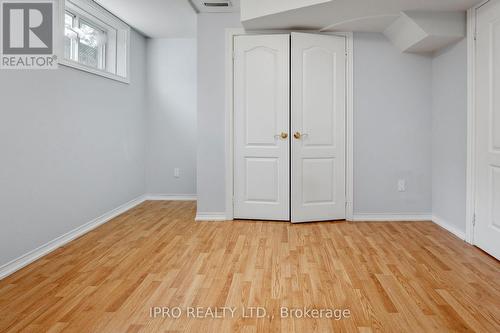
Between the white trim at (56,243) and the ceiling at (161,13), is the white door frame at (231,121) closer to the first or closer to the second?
the ceiling at (161,13)

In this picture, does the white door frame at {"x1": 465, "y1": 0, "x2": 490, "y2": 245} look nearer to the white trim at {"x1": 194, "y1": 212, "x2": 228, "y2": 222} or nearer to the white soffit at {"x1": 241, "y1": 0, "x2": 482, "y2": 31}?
the white soffit at {"x1": 241, "y1": 0, "x2": 482, "y2": 31}

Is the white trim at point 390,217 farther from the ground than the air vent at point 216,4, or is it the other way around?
the air vent at point 216,4

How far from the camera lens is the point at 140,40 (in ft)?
17.4

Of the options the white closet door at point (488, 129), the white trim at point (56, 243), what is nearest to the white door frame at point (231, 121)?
the white closet door at point (488, 129)

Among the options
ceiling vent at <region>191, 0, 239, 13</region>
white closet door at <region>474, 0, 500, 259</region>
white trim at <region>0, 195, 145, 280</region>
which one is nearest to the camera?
white trim at <region>0, 195, 145, 280</region>

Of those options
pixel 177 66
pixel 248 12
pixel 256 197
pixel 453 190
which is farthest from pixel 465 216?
pixel 177 66

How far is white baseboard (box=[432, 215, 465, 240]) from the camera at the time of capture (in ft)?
11.5

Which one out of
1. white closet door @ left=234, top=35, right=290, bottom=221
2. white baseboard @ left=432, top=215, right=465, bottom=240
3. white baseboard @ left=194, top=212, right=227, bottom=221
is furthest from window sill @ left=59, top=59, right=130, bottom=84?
white baseboard @ left=432, top=215, right=465, bottom=240

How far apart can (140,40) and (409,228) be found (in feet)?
14.2

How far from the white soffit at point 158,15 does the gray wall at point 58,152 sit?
1.22 feet

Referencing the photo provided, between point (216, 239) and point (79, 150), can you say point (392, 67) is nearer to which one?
point (216, 239)

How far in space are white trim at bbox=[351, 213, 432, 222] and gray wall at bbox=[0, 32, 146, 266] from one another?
295 cm

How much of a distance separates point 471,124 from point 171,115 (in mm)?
3910

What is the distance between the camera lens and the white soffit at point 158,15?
13.0ft
